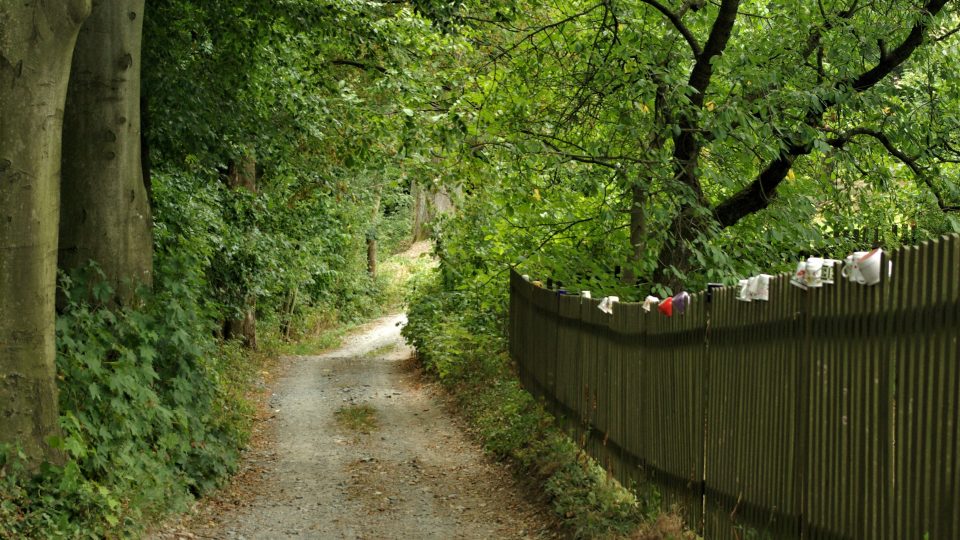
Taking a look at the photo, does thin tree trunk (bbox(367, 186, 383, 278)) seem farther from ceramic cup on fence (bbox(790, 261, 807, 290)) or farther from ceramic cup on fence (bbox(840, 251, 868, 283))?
ceramic cup on fence (bbox(840, 251, 868, 283))

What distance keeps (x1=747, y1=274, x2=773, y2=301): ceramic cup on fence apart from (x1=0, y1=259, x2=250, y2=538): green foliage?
475 cm

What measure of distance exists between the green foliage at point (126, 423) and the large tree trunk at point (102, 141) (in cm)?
30

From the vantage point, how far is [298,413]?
51.8 feet

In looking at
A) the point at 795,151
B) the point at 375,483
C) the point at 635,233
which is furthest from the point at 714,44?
the point at 375,483

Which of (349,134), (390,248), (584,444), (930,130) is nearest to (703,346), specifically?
(584,444)

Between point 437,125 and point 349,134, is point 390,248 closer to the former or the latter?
point 349,134

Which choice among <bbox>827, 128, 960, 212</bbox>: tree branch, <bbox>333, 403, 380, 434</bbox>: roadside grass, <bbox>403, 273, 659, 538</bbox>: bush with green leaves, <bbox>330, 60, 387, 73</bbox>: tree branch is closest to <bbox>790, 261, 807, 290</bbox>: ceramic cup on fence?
<bbox>403, 273, 659, 538</bbox>: bush with green leaves

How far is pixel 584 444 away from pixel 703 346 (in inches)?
134

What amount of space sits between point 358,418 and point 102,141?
23.5 feet

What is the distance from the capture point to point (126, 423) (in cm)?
828

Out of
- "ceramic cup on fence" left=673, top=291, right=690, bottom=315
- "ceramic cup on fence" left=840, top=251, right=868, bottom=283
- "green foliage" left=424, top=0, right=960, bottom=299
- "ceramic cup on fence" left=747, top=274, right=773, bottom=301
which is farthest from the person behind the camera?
"green foliage" left=424, top=0, right=960, bottom=299

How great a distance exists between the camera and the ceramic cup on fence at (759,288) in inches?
213

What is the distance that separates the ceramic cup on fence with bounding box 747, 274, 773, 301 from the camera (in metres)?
5.41

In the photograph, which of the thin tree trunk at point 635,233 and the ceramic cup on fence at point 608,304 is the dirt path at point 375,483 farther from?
the thin tree trunk at point 635,233
